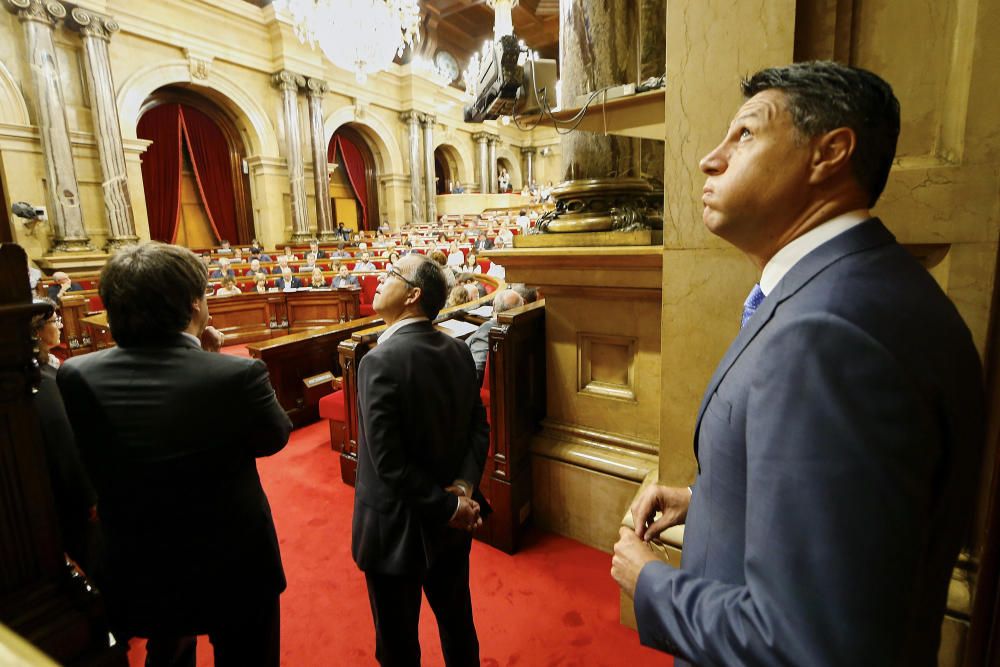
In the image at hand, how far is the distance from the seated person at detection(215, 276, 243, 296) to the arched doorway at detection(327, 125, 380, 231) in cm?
1081

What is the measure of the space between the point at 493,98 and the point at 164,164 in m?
14.2

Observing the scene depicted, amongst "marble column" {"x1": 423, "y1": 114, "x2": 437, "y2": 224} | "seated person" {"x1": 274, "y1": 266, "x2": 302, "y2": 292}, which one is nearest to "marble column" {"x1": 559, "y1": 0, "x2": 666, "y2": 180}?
"seated person" {"x1": 274, "y1": 266, "x2": 302, "y2": 292}

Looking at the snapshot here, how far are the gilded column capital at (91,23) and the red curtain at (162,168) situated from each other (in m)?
2.71

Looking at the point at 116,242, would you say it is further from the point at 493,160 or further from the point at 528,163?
the point at 528,163

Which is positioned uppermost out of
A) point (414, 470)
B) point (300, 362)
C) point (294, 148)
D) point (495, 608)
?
point (294, 148)

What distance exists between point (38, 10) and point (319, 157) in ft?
19.5

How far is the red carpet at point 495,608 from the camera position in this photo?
1838mm

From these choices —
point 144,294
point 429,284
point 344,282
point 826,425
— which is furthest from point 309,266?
point 826,425

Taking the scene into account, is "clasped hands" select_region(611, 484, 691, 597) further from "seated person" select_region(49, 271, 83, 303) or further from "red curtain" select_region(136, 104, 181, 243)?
"red curtain" select_region(136, 104, 181, 243)

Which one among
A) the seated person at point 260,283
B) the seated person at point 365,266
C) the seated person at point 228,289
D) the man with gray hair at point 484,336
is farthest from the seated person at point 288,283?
the man with gray hair at point 484,336

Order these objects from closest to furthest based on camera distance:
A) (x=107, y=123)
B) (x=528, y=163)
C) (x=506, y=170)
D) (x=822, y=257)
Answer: (x=822, y=257) < (x=107, y=123) < (x=506, y=170) < (x=528, y=163)

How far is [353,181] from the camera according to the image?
17344 mm

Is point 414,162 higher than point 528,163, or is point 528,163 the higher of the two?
point 528,163

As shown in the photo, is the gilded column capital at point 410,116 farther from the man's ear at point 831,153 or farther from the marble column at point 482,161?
the man's ear at point 831,153
